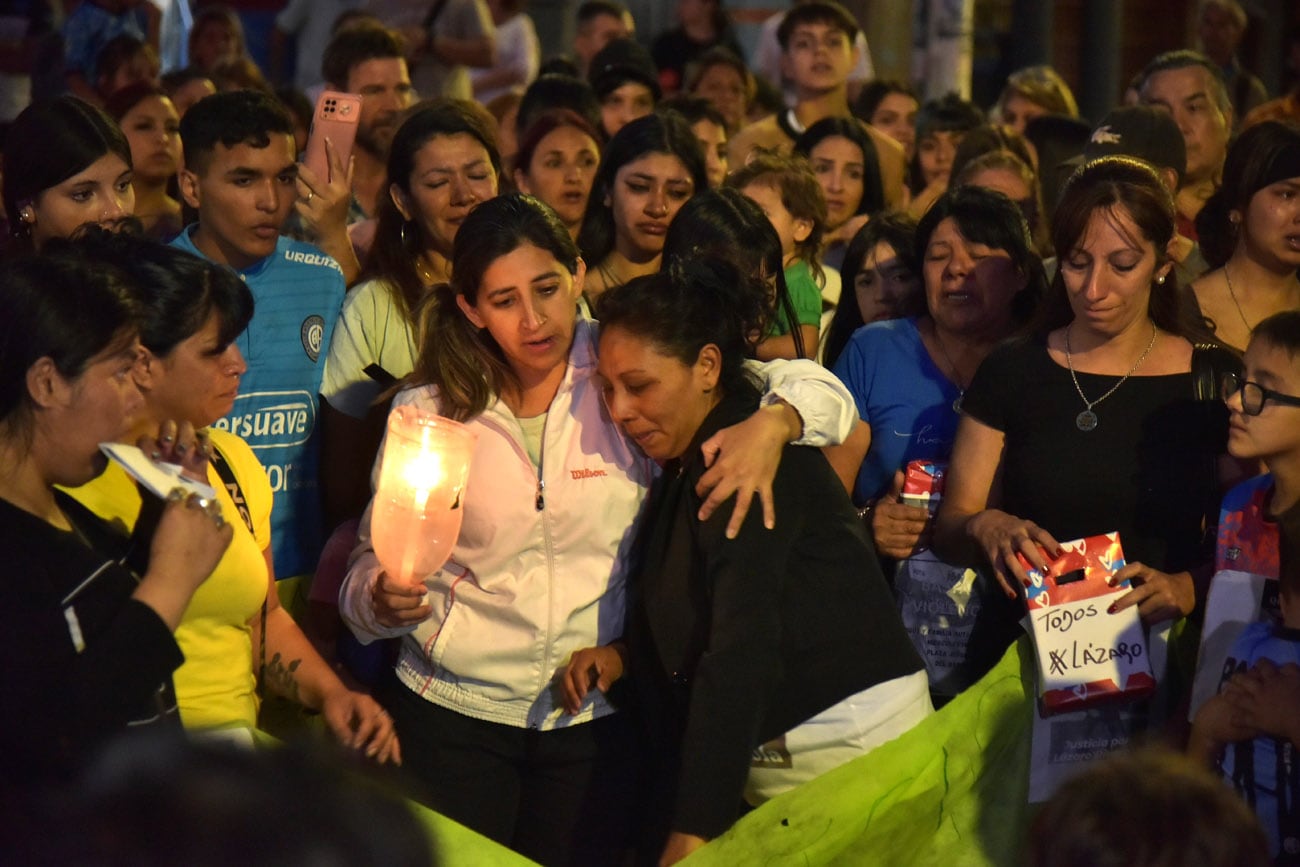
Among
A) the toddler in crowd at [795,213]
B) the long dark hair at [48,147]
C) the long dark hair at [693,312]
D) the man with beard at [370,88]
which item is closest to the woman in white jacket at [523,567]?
the long dark hair at [693,312]

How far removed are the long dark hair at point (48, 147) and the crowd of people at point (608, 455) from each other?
1cm

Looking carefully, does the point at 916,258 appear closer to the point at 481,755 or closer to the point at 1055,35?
the point at 481,755

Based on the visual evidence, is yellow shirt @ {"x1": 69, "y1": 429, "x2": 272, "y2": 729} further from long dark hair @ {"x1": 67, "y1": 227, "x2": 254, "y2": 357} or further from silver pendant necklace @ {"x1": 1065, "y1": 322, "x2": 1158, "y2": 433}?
silver pendant necklace @ {"x1": 1065, "y1": 322, "x2": 1158, "y2": 433}

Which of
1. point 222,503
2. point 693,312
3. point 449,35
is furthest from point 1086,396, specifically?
point 449,35

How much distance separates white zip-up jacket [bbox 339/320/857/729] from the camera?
3.68m

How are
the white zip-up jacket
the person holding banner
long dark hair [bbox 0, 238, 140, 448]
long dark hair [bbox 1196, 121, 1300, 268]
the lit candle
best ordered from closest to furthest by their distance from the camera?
long dark hair [bbox 0, 238, 140, 448] < the lit candle < the white zip-up jacket < the person holding banner < long dark hair [bbox 1196, 121, 1300, 268]

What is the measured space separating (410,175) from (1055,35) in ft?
40.4

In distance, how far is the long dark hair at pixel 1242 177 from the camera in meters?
4.97

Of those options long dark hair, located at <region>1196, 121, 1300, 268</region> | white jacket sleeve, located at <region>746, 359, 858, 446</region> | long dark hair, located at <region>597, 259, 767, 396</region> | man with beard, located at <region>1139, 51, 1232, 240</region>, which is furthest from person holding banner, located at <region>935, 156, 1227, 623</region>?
man with beard, located at <region>1139, 51, 1232, 240</region>

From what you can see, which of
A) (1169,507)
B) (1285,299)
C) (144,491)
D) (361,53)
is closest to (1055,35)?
(361,53)

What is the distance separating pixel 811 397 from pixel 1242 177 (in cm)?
201

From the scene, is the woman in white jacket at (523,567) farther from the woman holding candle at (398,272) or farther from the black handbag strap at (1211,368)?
the black handbag strap at (1211,368)

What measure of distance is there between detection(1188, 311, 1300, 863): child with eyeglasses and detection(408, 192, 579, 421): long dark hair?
5.16 ft

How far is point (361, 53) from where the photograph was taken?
7.15 m
